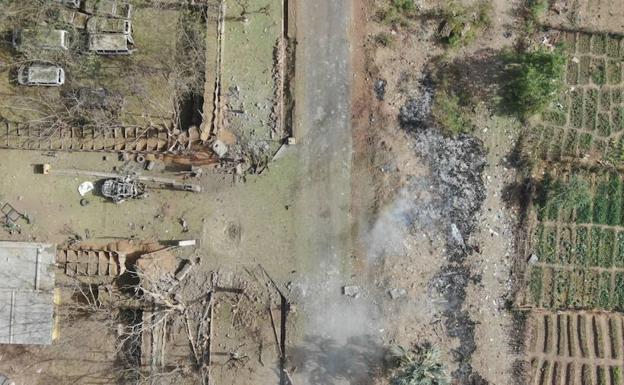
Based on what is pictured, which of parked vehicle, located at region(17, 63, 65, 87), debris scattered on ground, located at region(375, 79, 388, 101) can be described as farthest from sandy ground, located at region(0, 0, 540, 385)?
parked vehicle, located at region(17, 63, 65, 87)

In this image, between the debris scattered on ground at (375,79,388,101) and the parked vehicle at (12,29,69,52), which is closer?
the parked vehicle at (12,29,69,52)

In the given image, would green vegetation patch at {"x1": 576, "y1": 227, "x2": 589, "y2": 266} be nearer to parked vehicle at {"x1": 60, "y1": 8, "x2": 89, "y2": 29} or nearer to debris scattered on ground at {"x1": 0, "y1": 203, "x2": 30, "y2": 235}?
parked vehicle at {"x1": 60, "y1": 8, "x2": 89, "y2": 29}

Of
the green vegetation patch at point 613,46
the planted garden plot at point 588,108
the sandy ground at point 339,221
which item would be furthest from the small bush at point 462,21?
the green vegetation patch at point 613,46

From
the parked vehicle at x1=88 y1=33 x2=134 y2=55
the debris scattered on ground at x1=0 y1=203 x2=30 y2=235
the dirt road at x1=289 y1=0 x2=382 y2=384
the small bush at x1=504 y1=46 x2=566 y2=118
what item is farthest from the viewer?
the debris scattered on ground at x1=0 y1=203 x2=30 y2=235

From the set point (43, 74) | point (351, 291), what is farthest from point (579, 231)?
point (43, 74)

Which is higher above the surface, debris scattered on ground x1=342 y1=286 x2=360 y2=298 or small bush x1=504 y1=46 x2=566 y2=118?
small bush x1=504 y1=46 x2=566 y2=118

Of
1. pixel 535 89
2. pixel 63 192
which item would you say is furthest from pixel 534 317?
pixel 63 192
